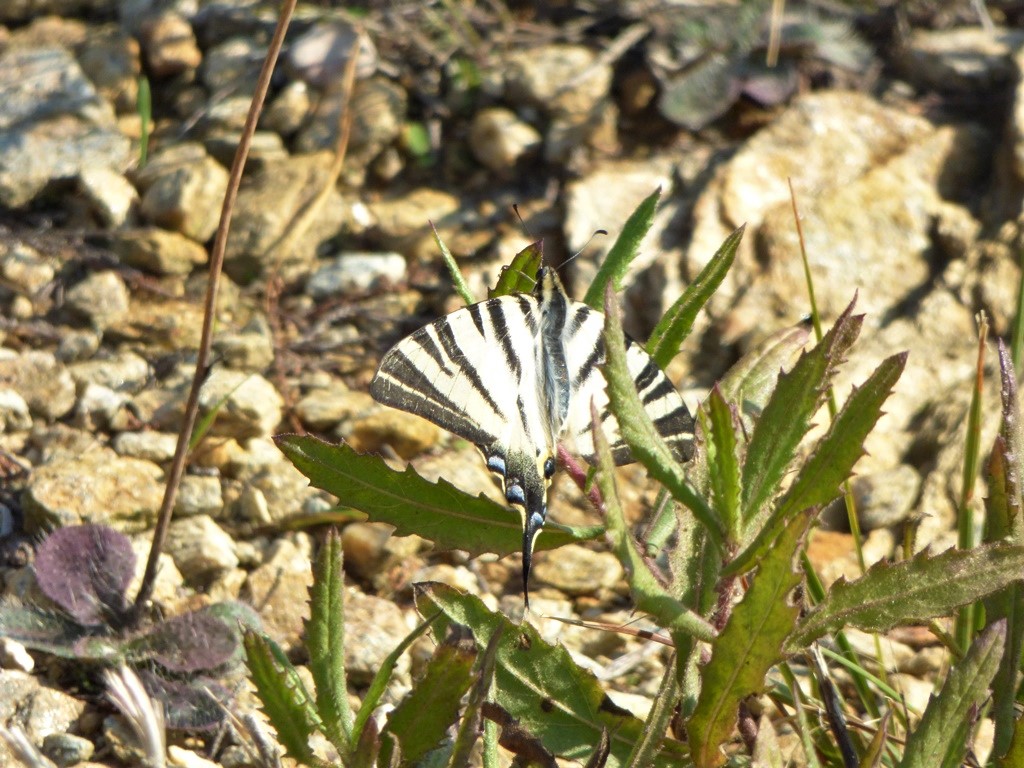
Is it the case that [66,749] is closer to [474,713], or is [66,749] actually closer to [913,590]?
[474,713]

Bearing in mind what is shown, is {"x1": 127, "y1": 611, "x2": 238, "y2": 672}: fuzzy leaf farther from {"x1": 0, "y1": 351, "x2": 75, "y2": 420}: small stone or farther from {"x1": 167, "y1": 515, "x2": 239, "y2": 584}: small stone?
{"x1": 0, "y1": 351, "x2": 75, "y2": 420}: small stone

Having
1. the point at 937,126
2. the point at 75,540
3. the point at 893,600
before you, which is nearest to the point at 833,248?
the point at 937,126

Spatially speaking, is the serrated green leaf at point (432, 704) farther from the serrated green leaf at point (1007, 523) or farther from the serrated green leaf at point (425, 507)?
the serrated green leaf at point (1007, 523)

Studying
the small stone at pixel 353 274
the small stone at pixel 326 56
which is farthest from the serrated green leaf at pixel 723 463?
the small stone at pixel 326 56

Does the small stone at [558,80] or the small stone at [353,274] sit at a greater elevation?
the small stone at [558,80]

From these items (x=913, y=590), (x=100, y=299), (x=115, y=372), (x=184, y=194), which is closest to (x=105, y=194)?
(x=184, y=194)

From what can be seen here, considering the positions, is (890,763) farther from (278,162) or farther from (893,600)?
(278,162)
